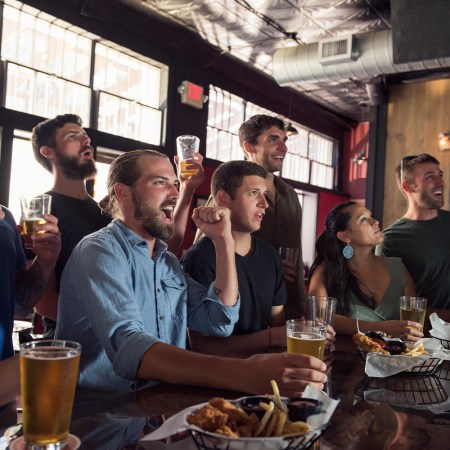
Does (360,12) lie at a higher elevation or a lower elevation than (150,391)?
higher

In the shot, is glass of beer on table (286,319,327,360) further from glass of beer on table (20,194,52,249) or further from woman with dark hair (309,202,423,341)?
woman with dark hair (309,202,423,341)

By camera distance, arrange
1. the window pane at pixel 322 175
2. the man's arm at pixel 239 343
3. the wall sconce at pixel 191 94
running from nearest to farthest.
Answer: the man's arm at pixel 239 343, the wall sconce at pixel 191 94, the window pane at pixel 322 175

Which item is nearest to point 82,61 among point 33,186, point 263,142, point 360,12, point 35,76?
point 35,76

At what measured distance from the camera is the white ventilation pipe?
578 centimetres

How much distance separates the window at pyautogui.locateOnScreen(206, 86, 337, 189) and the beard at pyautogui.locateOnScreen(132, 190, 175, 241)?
6615 mm

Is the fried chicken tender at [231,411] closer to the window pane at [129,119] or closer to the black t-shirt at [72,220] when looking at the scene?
the black t-shirt at [72,220]

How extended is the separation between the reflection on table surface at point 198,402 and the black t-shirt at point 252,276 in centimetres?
85

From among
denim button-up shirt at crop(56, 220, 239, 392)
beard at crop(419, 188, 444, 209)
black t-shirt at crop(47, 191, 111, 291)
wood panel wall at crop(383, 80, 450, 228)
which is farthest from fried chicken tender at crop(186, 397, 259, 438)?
wood panel wall at crop(383, 80, 450, 228)

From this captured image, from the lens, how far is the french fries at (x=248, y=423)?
32.8 inches

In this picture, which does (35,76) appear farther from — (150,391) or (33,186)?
(150,391)

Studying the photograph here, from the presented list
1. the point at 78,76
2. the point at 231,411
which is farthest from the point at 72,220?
the point at 78,76

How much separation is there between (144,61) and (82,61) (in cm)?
103

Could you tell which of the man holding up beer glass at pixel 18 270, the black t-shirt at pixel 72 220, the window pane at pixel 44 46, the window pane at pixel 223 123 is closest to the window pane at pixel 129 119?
the window pane at pixel 44 46

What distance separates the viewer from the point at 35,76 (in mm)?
5484
